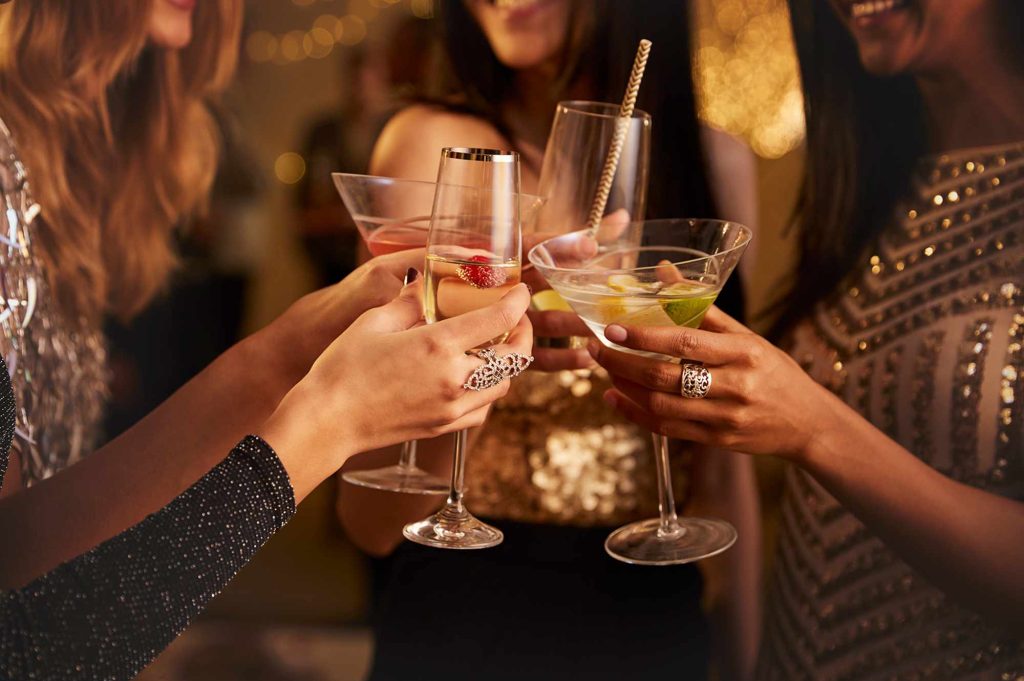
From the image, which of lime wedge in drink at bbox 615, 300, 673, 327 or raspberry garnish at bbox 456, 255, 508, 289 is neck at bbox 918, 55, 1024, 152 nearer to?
lime wedge in drink at bbox 615, 300, 673, 327

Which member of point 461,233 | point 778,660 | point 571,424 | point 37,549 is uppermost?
point 461,233

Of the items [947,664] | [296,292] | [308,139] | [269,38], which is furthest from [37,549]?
[947,664]

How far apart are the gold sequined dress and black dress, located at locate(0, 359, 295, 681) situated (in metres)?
0.83

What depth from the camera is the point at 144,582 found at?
0.99 meters

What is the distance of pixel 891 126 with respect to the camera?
1466 mm

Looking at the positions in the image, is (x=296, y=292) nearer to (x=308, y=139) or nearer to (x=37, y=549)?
(x=308, y=139)

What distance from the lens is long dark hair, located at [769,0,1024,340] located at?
1464 mm

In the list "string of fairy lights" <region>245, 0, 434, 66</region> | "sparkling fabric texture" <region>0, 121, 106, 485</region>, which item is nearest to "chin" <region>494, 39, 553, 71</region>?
"string of fairy lights" <region>245, 0, 434, 66</region>

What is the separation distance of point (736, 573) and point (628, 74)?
0.74m

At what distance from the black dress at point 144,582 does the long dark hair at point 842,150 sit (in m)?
0.83

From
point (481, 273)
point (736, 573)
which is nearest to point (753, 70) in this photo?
point (481, 273)

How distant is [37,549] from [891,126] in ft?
4.49

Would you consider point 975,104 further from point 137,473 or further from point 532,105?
point 137,473

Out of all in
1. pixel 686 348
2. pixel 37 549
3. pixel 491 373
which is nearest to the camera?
pixel 491 373
